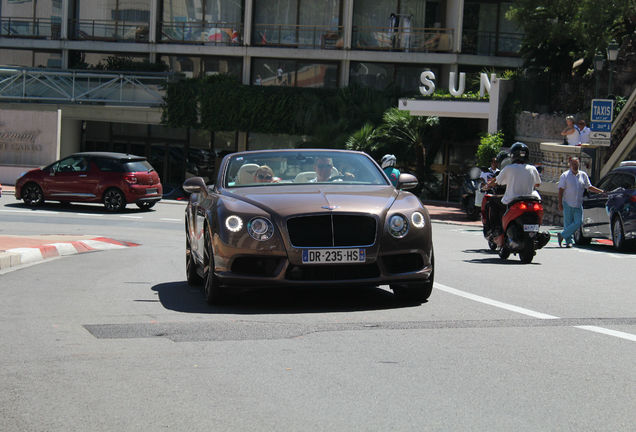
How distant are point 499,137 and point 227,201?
25.2 metres

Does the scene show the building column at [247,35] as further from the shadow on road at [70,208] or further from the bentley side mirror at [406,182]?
the bentley side mirror at [406,182]

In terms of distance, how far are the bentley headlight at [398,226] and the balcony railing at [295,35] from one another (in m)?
39.2

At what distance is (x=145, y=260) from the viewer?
1549 centimetres

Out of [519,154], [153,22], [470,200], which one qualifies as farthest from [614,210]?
[153,22]

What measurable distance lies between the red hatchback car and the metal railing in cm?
1412

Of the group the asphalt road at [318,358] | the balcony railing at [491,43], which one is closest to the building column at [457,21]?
the balcony railing at [491,43]

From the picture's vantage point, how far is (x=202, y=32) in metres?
48.9

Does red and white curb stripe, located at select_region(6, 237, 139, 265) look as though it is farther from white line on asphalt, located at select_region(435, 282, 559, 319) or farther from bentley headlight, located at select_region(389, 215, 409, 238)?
bentley headlight, located at select_region(389, 215, 409, 238)

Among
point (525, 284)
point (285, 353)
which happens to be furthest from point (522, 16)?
point (285, 353)

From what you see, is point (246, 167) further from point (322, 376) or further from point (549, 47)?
point (549, 47)

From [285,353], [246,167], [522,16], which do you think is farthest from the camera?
[522,16]

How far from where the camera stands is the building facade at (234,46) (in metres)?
47.0

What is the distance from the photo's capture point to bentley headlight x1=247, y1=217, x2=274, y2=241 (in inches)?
352

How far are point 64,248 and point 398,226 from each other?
29.5 feet
